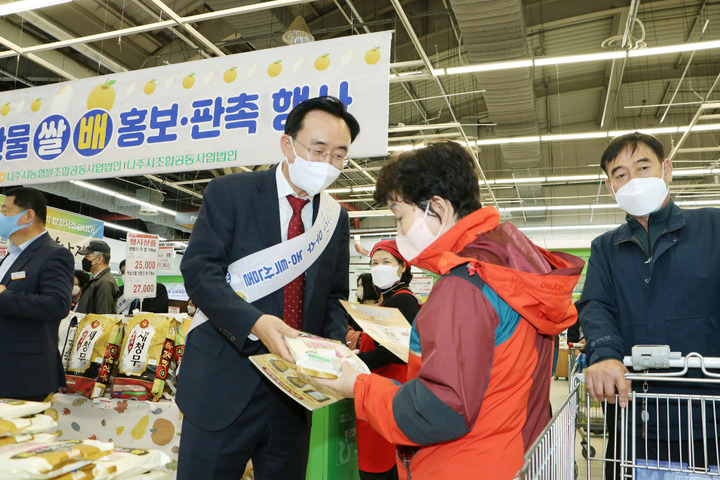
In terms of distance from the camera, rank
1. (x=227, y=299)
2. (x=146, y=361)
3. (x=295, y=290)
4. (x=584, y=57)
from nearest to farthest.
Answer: (x=227, y=299) → (x=295, y=290) → (x=146, y=361) → (x=584, y=57)

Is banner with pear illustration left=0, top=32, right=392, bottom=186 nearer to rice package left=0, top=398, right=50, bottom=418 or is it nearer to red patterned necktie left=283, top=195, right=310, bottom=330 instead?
red patterned necktie left=283, top=195, right=310, bottom=330

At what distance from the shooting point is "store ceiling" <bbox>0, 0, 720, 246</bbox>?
28.2ft

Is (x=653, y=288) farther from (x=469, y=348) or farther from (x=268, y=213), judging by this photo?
(x=268, y=213)

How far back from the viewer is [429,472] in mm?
1258

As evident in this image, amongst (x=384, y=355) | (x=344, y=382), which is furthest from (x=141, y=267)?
(x=344, y=382)

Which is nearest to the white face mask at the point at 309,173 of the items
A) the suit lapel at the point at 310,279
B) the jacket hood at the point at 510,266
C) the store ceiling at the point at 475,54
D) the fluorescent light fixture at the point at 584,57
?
the suit lapel at the point at 310,279

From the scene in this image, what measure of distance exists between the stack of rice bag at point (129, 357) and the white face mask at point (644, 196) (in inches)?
112

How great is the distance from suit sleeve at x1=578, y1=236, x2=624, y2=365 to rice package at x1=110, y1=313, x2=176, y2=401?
2686 millimetres

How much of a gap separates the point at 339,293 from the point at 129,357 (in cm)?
229

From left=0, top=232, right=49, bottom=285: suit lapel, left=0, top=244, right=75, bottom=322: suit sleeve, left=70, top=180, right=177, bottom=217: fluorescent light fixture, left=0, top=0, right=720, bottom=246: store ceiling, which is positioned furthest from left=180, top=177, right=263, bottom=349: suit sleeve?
left=70, top=180, right=177, bottom=217: fluorescent light fixture

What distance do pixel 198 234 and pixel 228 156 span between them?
A: 248 centimetres

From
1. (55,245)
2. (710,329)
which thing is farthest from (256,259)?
(55,245)

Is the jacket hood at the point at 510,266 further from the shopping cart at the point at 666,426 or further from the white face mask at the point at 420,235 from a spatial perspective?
the shopping cart at the point at 666,426

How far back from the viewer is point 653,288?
1.92m
